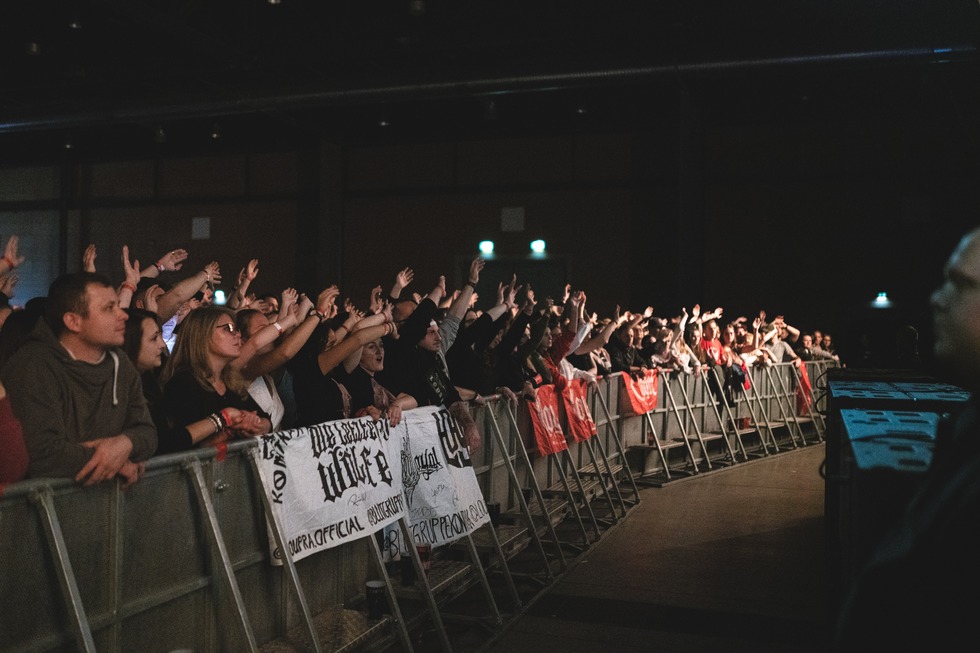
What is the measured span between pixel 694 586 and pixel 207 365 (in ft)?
14.9

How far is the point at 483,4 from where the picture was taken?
606 inches

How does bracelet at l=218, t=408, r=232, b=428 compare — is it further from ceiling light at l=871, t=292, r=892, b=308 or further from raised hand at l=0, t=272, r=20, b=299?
ceiling light at l=871, t=292, r=892, b=308

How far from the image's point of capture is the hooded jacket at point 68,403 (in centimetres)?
348

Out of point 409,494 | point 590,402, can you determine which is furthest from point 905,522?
point 590,402

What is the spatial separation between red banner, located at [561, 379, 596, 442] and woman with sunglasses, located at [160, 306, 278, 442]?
531cm

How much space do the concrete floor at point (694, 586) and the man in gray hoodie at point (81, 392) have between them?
10.0 ft

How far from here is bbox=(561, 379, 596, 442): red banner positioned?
982 centimetres

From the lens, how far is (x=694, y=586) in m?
7.20

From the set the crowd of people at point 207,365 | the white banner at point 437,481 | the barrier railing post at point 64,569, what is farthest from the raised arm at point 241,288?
the barrier railing post at point 64,569

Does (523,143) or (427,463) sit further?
(523,143)

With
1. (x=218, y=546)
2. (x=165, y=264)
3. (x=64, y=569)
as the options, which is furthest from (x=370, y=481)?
(x=165, y=264)

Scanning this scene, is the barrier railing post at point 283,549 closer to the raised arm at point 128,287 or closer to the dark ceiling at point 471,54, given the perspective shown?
the raised arm at point 128,287

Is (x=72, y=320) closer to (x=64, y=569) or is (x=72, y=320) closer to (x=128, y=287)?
(x=64, y=569)

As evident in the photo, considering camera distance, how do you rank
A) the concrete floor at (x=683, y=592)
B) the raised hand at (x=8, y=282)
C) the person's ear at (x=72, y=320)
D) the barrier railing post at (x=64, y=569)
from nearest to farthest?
the barrier railing post at (x=64, y=569)
the person's ear at (x=72, y=320)
the concrete floor at (x=683, y=592)
the raised hand at (x=8, y=282)
